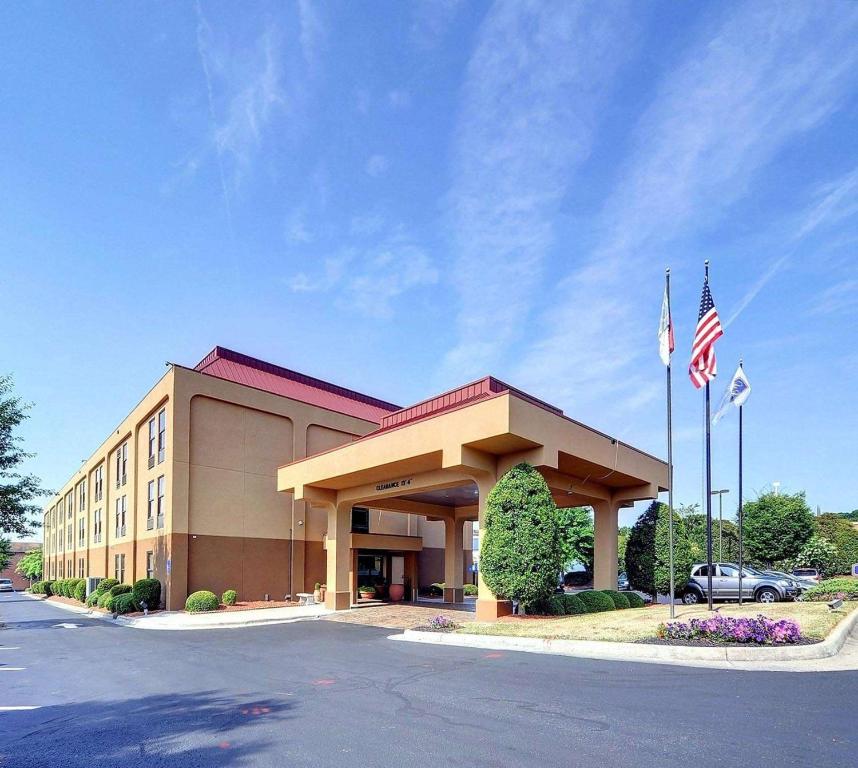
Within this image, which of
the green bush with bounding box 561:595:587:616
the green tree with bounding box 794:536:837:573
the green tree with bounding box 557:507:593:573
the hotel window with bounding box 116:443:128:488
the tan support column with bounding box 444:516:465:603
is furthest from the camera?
the green tree with bounding box 557:507:593:573

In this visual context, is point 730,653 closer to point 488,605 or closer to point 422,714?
point 422,714

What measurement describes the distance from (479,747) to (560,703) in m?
2.17

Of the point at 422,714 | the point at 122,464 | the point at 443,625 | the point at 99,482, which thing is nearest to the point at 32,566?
the point at 99,482

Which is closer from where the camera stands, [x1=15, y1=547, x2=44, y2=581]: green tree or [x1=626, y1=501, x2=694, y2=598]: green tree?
[x1=626, y1=501, x2=694, y2=598]: green tree

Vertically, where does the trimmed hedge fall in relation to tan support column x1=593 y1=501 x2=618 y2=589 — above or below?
below

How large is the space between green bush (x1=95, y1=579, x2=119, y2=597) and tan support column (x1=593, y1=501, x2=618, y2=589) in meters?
24.6

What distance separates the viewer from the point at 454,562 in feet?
105

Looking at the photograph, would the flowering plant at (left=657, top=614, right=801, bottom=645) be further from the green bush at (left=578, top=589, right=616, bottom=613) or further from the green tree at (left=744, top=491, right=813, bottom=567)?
the green tree at (left=744, top=491, right=813, bottom=567)

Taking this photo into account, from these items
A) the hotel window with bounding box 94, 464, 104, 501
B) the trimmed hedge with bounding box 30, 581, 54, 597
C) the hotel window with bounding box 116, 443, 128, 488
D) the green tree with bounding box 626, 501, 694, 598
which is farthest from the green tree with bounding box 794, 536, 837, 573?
the trimmed hedge with bounding box 30, 581, 54, 597

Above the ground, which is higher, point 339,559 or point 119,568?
point 339,559

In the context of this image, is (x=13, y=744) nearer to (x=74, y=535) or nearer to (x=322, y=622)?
(x=322, y=622)

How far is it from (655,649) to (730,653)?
4.13ft

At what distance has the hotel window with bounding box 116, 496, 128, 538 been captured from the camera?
Answer: 1476 inches

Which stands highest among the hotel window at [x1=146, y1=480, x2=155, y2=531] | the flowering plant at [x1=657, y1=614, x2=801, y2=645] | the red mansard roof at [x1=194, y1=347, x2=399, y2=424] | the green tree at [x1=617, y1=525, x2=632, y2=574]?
the red mansard roof at [x1=194, y1=347, x2=399, y2=424]
